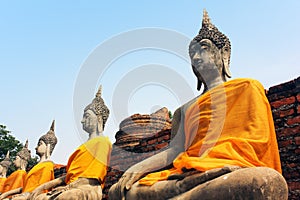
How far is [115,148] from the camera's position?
18.8 feet

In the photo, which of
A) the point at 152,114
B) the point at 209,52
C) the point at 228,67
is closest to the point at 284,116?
the point at 228,67

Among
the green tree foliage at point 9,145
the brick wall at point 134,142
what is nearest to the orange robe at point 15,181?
the brick wall at point 134,142

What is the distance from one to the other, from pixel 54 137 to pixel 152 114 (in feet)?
7.13

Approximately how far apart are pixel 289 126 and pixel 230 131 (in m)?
0.90

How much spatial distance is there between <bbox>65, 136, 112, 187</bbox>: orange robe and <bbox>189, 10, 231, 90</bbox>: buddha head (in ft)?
6.08

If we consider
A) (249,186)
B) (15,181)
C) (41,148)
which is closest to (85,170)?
(41,148)

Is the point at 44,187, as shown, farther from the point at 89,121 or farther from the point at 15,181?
the point at 15,181

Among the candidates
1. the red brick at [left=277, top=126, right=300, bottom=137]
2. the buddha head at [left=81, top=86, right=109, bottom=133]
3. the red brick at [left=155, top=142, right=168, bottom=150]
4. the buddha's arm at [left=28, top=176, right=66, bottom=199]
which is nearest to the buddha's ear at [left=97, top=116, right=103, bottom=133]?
the buddha head at [left=81, top=86, right=109, bottom=133]

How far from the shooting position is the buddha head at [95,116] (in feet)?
18.4

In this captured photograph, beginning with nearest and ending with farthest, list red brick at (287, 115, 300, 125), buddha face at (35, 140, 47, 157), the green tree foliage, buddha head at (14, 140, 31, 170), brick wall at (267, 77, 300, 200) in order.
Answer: brick wall at (267, 77, 300, 200), red brick at (287, 115, 300, 125), buddha face at (35, 140, 47, 157), buddha head at (14, 140, 31, 170), the green tree foliage

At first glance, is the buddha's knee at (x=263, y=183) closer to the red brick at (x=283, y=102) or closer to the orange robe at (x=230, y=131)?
the orange robe at (x=230, y=131)

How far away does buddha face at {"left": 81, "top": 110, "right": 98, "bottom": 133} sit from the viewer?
5590 mm

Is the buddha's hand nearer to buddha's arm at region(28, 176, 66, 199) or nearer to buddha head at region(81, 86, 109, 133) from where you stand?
buddha's arm at region(28, 176, 66, 199)

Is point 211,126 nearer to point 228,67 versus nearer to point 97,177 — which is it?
point 228,67
